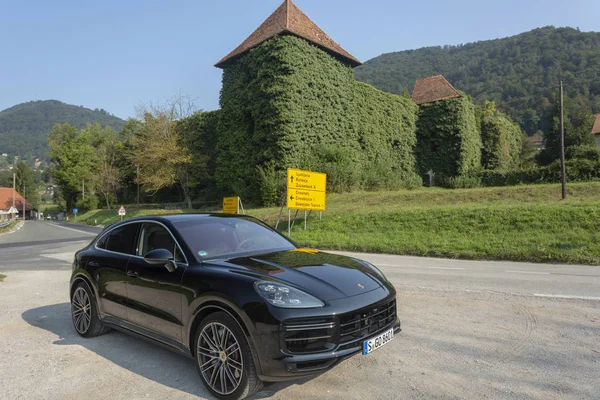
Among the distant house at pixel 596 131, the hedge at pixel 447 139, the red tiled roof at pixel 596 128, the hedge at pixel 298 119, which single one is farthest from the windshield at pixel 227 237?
the red tiled roof at pixel 596 128

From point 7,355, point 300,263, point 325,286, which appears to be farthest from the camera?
point 7,355

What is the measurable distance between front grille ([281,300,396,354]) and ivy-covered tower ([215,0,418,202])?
24.3 meters

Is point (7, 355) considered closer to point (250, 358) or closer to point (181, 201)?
point (250, 358)

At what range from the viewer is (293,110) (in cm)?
2748

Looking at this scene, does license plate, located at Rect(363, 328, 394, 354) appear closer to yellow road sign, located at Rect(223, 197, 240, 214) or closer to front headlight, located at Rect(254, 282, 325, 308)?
front headlight, located at Rect(254, 282, 325, 308)

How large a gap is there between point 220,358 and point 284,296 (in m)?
0.78

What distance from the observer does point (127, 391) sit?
3414mm

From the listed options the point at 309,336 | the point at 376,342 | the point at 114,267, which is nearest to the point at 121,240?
the point at 114,267

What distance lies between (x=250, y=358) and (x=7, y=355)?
3.16 meters

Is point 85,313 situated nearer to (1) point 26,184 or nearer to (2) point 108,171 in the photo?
(2) point 108,171

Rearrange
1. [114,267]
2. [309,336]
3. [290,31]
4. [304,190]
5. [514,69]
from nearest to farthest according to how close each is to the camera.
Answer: [309,336], [114,267], [304,190], [290,31], [514,69]

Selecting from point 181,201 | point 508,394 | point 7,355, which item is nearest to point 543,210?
point 508,394

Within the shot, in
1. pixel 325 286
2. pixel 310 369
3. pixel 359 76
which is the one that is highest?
pixel 359 76

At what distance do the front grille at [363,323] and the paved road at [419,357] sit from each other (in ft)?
1.50
